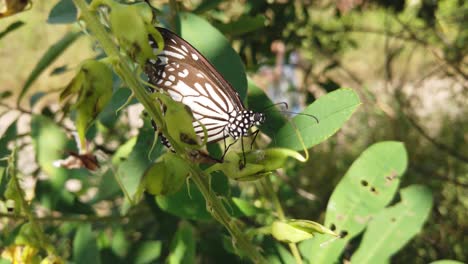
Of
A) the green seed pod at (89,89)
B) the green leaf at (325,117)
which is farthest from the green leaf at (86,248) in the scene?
the green seed pod at (89,89)

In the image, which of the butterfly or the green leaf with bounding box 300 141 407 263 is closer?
the butterfly

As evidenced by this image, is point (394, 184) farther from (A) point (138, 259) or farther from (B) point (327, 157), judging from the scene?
(B) point (327, 157)

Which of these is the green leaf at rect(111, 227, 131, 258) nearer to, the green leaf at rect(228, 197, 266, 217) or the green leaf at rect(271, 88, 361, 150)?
the green leaf at rect(228, 197, 266, 217)

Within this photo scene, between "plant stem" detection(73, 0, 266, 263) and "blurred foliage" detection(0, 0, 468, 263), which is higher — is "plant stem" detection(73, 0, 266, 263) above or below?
above

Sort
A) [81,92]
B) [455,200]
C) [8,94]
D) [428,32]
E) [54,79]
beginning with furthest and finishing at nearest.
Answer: [54,79] → [428,32] → [455,200] → [8,94] → [81,92]

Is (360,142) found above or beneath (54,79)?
above

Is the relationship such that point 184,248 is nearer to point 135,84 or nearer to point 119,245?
point 119,245

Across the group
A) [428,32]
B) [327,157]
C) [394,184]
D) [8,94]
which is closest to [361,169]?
[394,184]

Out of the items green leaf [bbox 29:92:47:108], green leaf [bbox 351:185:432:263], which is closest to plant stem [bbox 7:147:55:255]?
green leaf [bbox 351:185:432:263]
